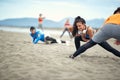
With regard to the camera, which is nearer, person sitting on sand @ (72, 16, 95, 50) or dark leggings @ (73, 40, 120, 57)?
dark leggings @ (73, 40, 120, 57)

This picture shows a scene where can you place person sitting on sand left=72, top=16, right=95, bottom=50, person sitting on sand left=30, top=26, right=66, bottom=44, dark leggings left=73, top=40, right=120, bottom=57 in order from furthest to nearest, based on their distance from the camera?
person sitting on sand left=30, top=26, right=66, bottom=44, person sitting on sand left=72, top=16, right=95, bottom=50, dark leggings left=73, top=40, right=120, bottom=57

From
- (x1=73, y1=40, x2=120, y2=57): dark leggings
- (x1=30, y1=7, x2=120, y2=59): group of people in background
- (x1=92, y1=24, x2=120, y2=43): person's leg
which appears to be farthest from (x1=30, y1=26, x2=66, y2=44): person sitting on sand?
(x1=92, y1=24, x2=120, y2=43): person's leg

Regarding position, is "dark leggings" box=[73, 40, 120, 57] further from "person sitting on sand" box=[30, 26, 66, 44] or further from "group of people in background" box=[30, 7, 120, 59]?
"person sitting on sand" box=[30, 26, 66, 44]

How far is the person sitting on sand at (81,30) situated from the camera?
5.80 m

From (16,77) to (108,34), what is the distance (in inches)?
98.2

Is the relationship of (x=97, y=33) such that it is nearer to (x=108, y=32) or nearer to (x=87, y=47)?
(x=108, y=32)

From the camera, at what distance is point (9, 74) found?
380cm

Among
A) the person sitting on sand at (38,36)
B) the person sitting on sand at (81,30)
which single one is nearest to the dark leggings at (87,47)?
the person sitting on sand at (81,30)

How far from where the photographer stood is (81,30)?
A: 5988 millimetres

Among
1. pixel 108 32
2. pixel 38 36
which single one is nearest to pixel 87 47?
pixel 108 32

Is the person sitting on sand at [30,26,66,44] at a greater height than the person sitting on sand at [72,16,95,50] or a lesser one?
lesser

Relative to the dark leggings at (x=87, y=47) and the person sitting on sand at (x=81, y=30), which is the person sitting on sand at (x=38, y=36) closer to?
the person sitting on sand at (x=81, y=30)

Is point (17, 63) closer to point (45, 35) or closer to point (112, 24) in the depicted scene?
point (112, 24)

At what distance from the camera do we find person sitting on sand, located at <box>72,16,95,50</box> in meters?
5.80
